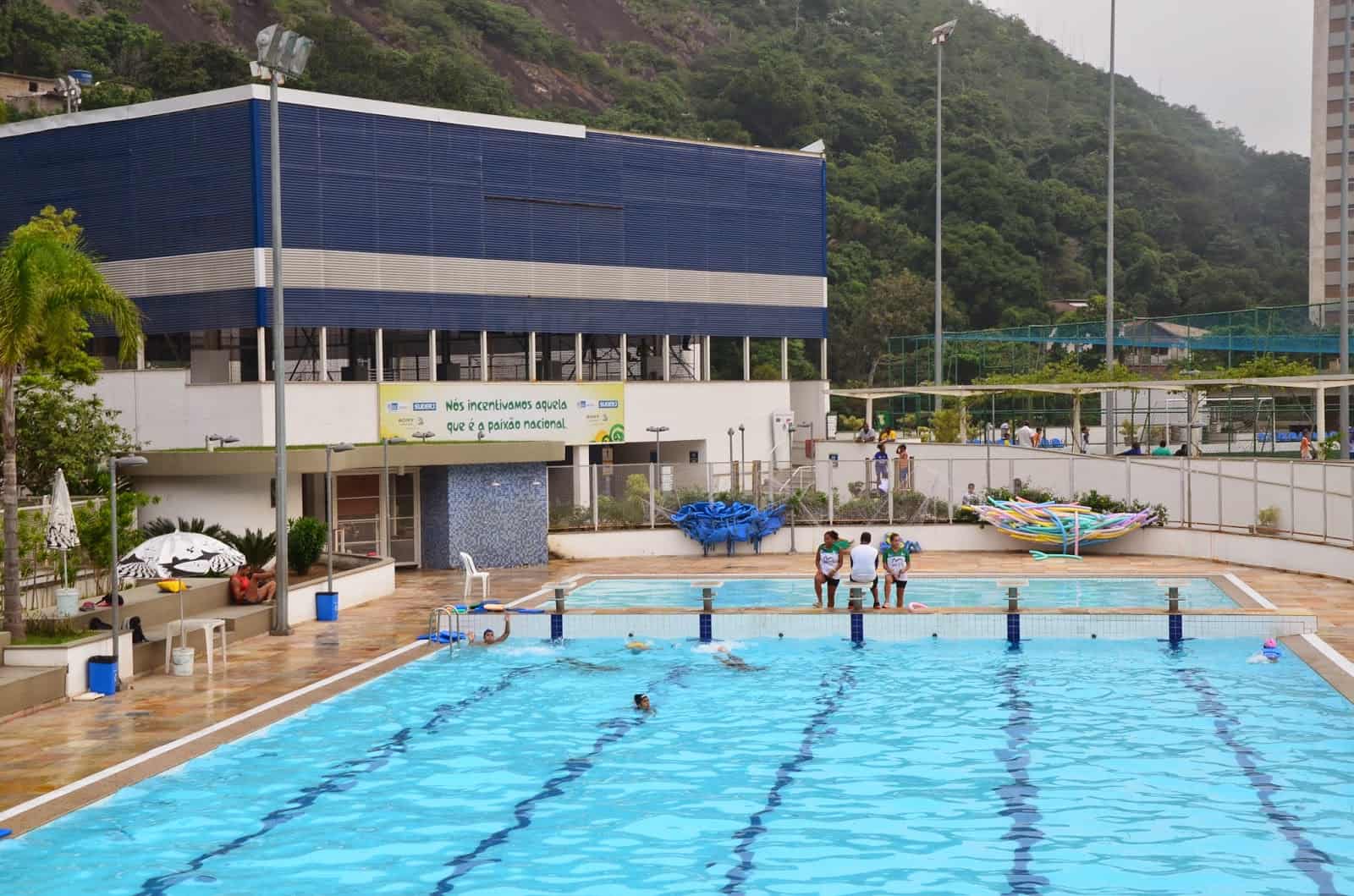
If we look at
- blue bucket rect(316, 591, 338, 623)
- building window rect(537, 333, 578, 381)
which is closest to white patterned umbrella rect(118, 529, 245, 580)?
blue bucket rect(316, 591, 338, 623)

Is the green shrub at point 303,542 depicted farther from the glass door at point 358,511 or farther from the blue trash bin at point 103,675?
the blue trash bin at point 103,675

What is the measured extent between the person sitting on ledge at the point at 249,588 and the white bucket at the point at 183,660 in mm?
3504

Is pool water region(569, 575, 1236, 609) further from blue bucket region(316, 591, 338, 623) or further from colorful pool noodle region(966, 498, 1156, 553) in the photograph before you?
blue bucket region(316, 591, 338, 623)

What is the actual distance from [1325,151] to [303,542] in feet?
304

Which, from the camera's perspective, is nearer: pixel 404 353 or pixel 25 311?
pixel 25 311

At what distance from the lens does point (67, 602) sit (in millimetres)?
18016

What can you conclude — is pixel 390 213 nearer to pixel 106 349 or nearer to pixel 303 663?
pixel 106 349

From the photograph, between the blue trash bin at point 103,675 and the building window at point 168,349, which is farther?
the building window at point 168,349

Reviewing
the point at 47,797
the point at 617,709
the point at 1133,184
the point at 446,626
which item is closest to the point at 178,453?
the point at 446,626

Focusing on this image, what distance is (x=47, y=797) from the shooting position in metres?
12.5

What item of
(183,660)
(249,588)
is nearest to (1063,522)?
(249,588)

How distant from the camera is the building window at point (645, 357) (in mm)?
48281

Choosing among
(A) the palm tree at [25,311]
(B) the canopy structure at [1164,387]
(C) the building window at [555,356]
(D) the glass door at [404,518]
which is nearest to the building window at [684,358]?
(C) the building window at [555,356]

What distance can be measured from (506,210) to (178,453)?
15.1m
